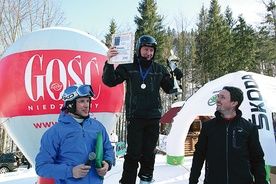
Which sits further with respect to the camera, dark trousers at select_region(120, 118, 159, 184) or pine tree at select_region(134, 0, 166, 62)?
pine tree at select_region(134, 0, 166, 62)

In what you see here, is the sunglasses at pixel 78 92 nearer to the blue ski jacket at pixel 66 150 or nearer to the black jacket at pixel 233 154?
the blue ski jacket at pixel 66 150

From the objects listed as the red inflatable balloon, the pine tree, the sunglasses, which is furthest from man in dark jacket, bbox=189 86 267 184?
the pine tree

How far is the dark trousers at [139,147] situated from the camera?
2.87 m

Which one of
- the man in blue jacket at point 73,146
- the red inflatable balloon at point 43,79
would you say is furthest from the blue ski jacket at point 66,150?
the red inflatable balloon at point 43,79

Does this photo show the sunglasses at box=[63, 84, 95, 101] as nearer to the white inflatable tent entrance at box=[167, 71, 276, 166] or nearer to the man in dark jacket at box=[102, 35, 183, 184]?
the man in dark jacket at box=[102, 35, 183, 184]

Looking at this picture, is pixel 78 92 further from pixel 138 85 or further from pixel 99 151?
pixel 138 85

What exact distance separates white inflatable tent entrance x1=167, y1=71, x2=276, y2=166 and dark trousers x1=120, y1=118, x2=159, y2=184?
279cm

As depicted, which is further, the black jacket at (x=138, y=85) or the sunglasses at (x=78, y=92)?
the black jacket at (x=138, y=85)

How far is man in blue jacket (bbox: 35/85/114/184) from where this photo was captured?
6.99 ft

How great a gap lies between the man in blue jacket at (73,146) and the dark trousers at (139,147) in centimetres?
44

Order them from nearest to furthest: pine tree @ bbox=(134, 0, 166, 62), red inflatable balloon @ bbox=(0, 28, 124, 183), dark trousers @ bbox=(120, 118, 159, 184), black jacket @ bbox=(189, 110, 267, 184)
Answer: black jacket @ bbox=(189, 110, 267, 184)
dark trousers @ bbox=(120, 118, 159, 184)
red inflatable balloon @ bbox=(0, 28, 124, 183)
pine tree @ bbox=(134, 0, 166, 62)

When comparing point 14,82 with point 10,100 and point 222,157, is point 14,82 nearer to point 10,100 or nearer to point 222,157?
point 10,100

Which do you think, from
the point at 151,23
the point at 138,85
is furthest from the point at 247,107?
the point at 151,23

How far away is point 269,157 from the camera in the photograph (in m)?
4.60
